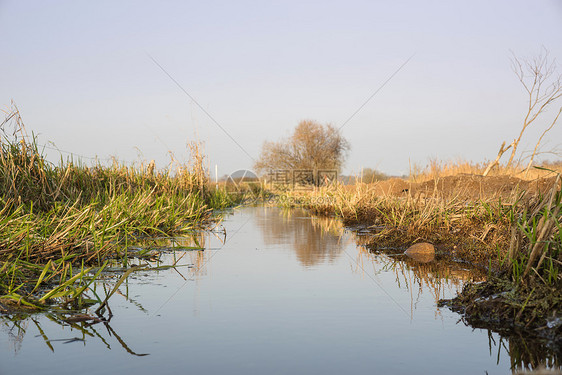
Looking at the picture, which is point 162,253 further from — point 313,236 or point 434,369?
point 434,369

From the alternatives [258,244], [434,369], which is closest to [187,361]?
[434,369]

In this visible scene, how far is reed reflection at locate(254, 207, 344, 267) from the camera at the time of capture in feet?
20.6

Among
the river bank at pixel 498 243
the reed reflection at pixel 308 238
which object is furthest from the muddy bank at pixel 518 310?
the reed reflection at pixel 308 238

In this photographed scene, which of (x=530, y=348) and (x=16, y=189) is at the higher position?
(x=16, y=189)

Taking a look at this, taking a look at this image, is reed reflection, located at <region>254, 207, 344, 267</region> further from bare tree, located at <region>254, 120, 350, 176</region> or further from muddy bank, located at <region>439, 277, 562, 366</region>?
bare tree, located at <region>254, 120, 350, 176</region>

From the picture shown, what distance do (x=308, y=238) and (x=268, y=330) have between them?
17.0ft

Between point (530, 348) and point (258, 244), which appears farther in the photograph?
point (258, 244)

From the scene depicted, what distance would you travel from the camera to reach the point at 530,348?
9.16ft

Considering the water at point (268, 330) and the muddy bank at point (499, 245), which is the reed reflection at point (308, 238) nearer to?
the muddy bank at point (499, 245)

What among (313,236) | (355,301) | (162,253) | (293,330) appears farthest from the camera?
(313,236)

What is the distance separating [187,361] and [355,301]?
64.9 inches

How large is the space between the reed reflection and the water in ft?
3.60

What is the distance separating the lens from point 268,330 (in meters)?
3.08

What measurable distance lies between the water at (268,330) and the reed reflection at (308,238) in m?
1.10
